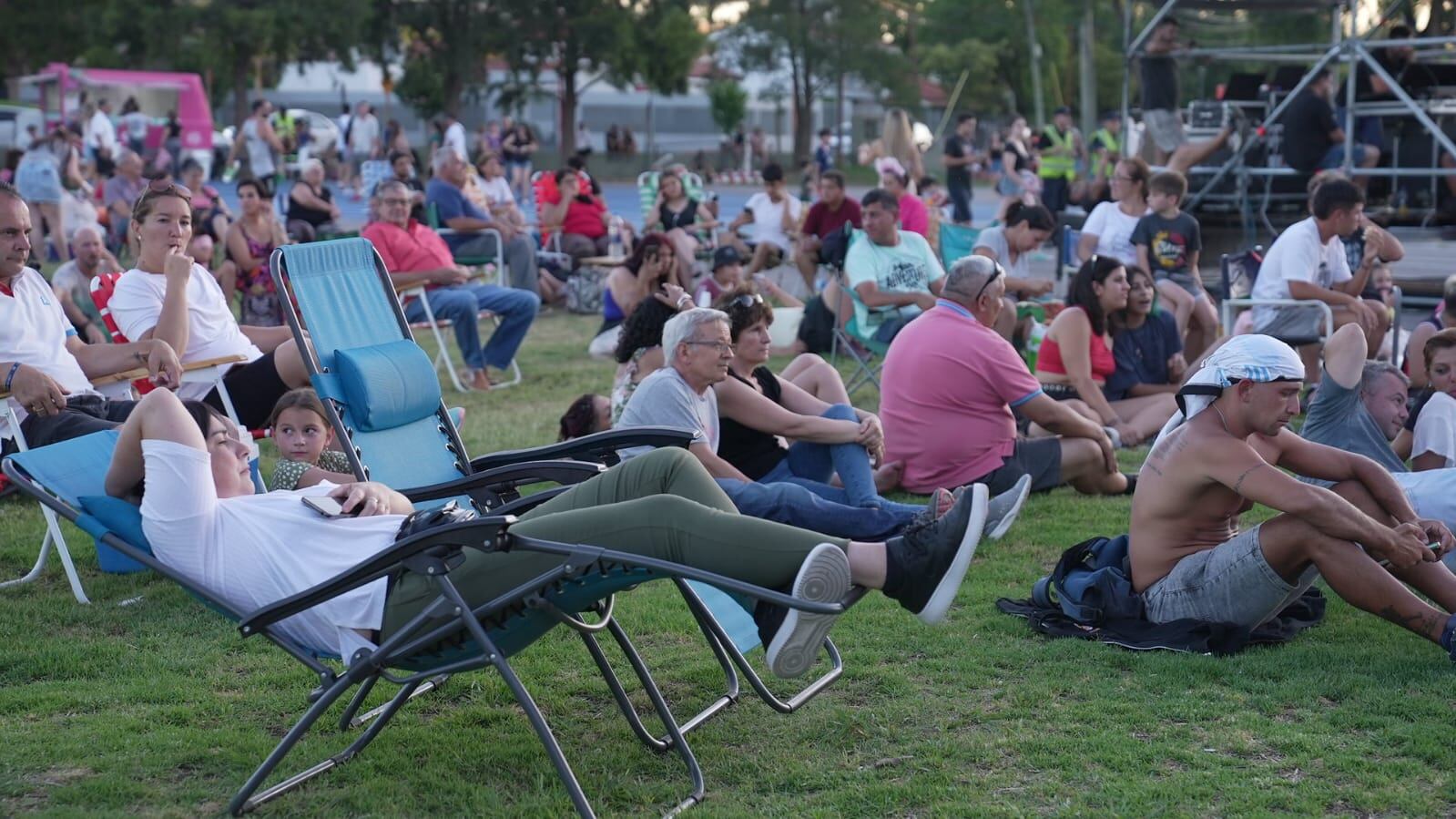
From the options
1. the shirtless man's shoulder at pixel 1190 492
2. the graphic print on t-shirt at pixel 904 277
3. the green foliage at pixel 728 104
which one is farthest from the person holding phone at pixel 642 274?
the green foliage at pixel 728 104

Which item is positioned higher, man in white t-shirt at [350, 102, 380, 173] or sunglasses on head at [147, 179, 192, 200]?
man in white t-shirt at [350, 102, 380, 173]

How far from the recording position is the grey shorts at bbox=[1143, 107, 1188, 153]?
43.6 ft

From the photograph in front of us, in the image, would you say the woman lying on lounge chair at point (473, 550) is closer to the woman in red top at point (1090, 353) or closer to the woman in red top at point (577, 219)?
the woman in red top at point (1090, 353)

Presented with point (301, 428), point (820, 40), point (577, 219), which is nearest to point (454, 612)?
point (301, 428)

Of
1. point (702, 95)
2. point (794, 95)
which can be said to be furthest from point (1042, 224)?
point (702, 95)

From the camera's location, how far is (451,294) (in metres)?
9.72

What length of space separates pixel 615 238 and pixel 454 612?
1205 centimetres

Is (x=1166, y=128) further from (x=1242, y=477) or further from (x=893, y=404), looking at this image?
(x=1242, y=477)

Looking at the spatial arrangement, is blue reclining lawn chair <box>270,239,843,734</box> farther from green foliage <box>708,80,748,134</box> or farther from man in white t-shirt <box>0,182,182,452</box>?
green foliage <box>708,80,748,134</box>

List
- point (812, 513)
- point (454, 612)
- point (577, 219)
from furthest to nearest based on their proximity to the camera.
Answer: point (577, 219), point (812, 513), point (454, 612)

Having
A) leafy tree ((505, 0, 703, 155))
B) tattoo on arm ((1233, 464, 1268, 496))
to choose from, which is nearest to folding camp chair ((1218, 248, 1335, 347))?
tattoo on arm ((1233, 464, 1268, 496))

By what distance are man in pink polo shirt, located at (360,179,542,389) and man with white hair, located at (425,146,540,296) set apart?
1.96 metres

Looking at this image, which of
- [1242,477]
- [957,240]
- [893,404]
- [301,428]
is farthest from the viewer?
[957,240]

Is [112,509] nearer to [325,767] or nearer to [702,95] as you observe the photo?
[325,767]
